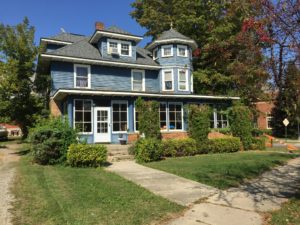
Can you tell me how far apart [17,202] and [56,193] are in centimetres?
93

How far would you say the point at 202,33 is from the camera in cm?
2834

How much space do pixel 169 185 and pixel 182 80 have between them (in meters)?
16.4

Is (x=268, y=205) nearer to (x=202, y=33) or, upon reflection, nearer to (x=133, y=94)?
(x=133, y=94)

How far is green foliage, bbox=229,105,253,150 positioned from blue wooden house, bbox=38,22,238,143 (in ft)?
12.3

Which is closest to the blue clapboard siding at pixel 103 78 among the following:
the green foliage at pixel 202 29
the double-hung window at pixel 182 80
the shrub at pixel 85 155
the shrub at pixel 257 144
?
the double-hung window at pixel 182 80

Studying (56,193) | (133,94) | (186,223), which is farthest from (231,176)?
(133,94)

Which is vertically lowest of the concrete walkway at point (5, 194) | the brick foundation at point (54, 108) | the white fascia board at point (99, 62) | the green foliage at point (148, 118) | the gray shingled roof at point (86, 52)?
the concrete walkway at point (5, 194)

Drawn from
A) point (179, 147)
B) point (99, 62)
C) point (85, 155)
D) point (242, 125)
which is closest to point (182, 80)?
point (242, 125)

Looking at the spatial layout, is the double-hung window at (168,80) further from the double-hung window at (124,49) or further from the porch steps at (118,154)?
the porch steps at (118,154)

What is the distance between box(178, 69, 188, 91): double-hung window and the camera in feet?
75.0

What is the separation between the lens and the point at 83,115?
1700cm

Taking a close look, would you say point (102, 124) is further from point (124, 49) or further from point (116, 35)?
point (116, 35)

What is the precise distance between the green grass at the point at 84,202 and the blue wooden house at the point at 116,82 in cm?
883

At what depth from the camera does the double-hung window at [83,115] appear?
16.7 metres
